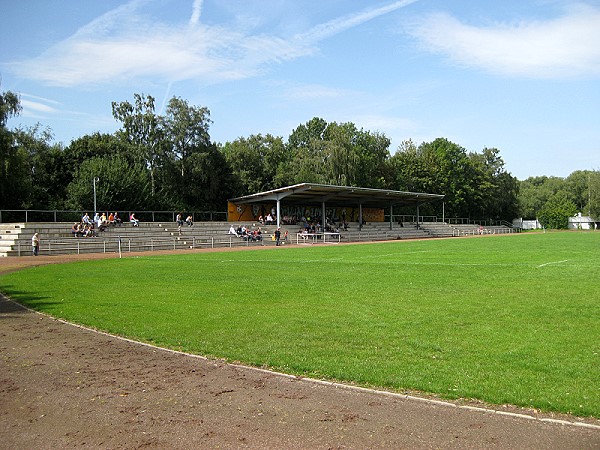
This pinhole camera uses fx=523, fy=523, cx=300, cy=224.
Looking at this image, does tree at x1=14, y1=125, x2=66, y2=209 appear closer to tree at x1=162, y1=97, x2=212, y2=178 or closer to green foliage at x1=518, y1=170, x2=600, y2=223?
tree at x1=162, y1=97, x2=212, y2=178

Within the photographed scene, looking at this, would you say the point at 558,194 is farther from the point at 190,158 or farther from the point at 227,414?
Answer: the point at 227,414

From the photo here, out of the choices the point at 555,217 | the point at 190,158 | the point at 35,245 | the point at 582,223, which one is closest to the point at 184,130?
the point at 190,158

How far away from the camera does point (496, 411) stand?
513 centimetres

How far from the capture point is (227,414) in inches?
206

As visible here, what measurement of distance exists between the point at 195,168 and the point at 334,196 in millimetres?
18757

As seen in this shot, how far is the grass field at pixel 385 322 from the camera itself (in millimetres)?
6145

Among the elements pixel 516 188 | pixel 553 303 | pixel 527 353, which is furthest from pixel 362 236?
pixel 516 188

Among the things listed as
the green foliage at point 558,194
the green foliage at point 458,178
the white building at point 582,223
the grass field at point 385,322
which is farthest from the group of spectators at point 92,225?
the green foliage at point 558,194

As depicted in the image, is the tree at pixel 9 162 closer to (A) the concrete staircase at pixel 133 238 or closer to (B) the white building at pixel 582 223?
(A) the concrete staircase at pixel 133 238

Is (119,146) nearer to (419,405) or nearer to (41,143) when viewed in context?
(41,143)

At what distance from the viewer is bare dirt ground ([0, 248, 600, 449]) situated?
457cm

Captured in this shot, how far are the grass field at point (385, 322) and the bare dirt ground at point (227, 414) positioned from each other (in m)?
0.42

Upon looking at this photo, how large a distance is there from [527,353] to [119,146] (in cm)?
6326

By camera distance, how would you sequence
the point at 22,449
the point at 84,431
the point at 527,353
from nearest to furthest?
the point at 22,449 < the point at 84,431 < the point at 527,353
